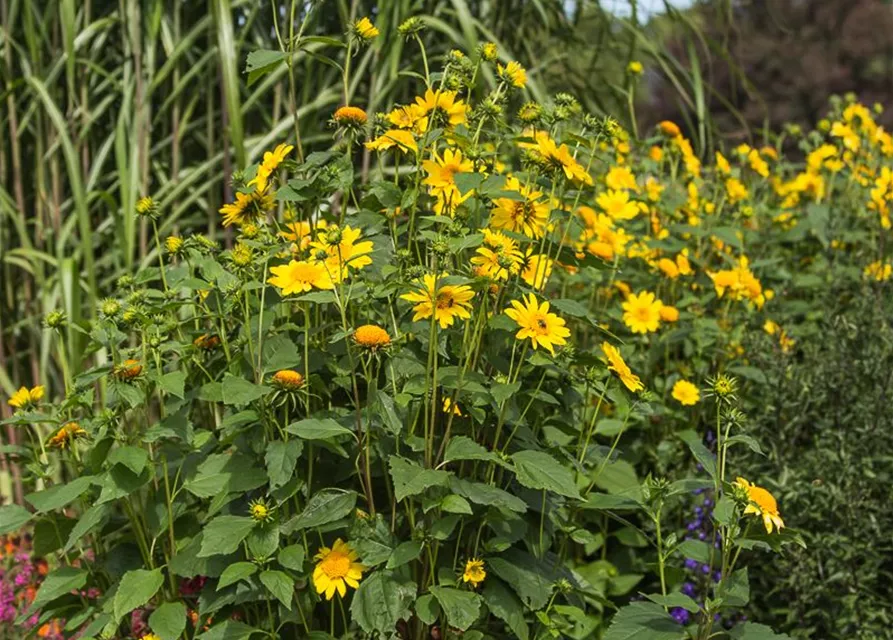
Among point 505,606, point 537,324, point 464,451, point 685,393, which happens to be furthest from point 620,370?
point 685,393

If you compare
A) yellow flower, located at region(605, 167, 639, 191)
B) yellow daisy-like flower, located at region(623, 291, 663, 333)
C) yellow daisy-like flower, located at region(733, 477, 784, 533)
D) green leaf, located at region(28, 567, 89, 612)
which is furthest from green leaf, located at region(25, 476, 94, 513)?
yellow flower, located at region(605, 167, 639, 191)

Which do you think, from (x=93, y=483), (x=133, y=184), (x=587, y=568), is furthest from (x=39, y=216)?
(x=587, y=568)

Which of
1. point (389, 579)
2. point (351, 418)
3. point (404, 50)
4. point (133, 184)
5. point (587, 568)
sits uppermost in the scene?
point (404, 50)

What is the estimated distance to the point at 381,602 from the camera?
143cm

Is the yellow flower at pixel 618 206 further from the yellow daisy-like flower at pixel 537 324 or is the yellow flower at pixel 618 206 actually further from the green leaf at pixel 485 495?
the green leaf at pixel 485 495

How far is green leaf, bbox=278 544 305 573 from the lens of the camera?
1.42 metres

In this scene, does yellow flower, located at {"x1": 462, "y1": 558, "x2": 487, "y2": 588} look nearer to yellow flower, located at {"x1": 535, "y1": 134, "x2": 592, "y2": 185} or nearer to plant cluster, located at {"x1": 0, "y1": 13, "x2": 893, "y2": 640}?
plant cluster, located at {"x1": 0, "y1": 13, "x2": 893, "y2": 640}

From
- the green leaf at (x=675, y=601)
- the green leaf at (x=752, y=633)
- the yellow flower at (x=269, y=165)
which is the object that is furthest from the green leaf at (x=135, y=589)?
the green leaf at (x=752, y=633)

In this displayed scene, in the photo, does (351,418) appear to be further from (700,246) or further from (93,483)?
(700,246)

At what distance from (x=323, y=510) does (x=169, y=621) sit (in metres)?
0.29

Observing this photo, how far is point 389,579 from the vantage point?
1458 mm

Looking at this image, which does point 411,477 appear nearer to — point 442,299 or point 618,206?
point 442,299

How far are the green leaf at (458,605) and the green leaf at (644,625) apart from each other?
0.59 ft

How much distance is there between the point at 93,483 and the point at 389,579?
45 centimetres
